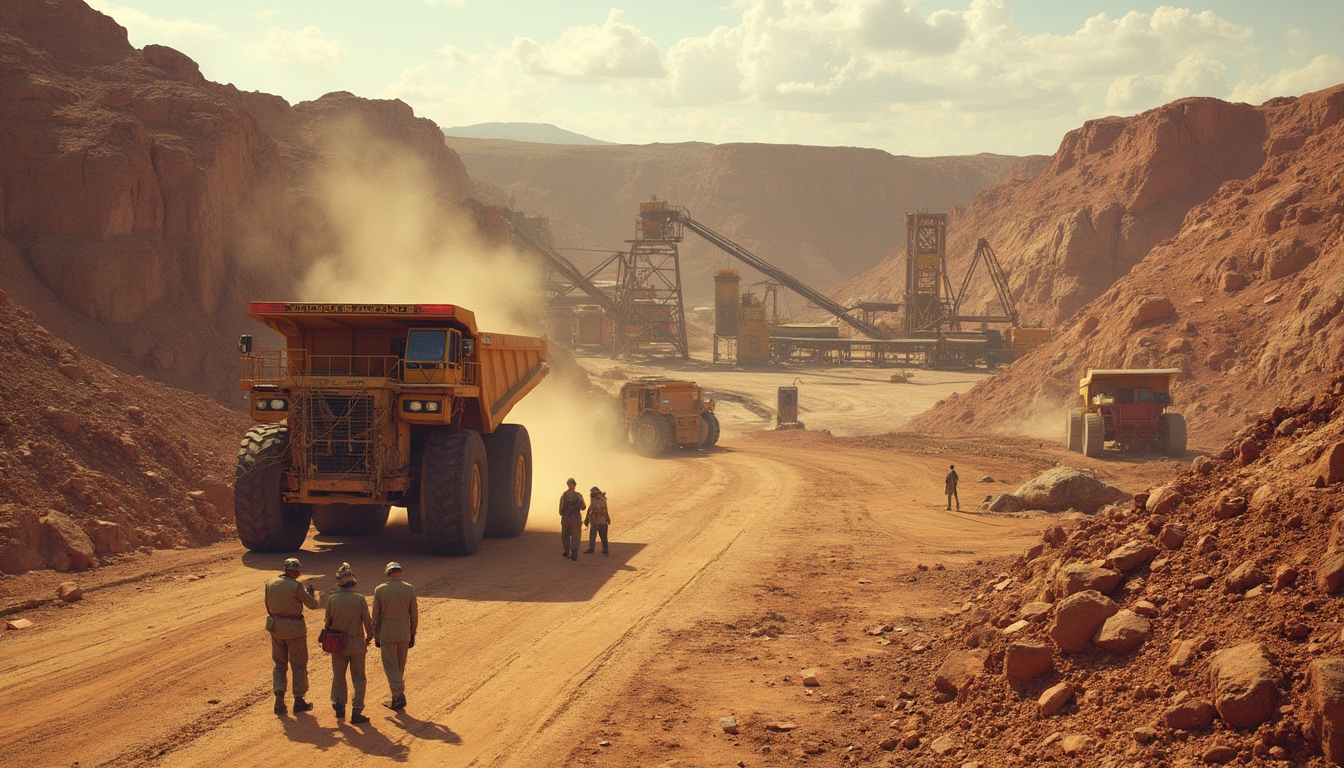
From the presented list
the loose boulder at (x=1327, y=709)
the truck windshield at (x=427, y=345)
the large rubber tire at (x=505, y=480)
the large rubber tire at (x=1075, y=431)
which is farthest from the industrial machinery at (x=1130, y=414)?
the loose boulder at (x=1327, y=709)

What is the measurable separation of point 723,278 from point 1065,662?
7804cm

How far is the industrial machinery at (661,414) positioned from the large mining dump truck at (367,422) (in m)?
18.0

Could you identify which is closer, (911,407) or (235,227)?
(235,227)

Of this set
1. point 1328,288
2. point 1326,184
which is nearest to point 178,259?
point 1328,288

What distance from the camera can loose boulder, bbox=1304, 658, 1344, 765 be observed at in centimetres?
540

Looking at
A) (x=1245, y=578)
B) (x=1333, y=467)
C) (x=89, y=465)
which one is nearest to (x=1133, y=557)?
(x=1245, y=578)

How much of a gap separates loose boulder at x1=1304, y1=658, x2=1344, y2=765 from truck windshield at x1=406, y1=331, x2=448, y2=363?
12.2 metres

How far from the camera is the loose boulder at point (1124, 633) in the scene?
7.45m

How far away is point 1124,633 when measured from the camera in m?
7.50

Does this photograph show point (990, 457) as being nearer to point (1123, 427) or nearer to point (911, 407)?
point (1123, 427)

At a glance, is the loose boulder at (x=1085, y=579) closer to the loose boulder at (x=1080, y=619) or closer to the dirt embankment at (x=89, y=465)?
the loose boulder at (x=1080, y=619)

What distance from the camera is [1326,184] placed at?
3822cm

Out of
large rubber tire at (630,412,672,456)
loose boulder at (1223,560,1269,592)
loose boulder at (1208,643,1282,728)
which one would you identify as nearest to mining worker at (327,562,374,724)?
loose boulder at (1208,643,1282,728)

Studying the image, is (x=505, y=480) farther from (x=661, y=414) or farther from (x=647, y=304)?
(x=647, y=304)
